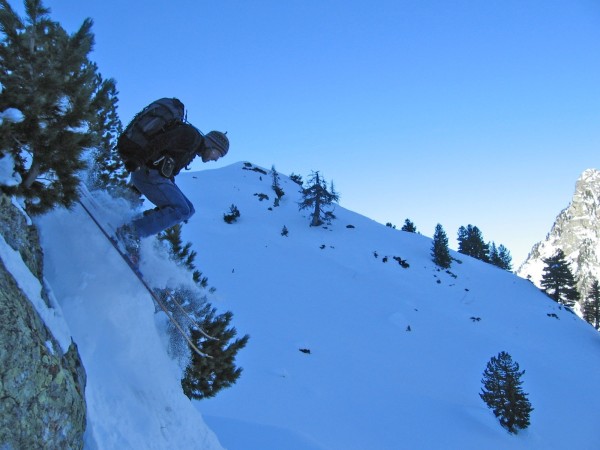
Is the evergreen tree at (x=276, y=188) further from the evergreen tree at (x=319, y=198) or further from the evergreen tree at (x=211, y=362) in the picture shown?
the evergreen tree at (x=211, y=362)

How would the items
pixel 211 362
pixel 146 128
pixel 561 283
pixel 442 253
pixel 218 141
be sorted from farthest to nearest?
pixel 561 283 < pixel 442 253 < pixel 211 362 < pixel 218 141 < pixel 146 128

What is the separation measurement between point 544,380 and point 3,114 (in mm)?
29833

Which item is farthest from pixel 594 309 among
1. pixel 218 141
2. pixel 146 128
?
pixel 146 128

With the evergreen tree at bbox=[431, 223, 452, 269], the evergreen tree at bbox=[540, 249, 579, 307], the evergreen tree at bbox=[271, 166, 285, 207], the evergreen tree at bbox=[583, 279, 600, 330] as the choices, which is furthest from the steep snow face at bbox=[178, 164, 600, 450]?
the evergreen tree at bbox=[583, 279, 600, 330]

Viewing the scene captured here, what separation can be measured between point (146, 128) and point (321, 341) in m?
19.0

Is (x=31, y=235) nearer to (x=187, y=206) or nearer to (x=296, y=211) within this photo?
(x=187, y=206)

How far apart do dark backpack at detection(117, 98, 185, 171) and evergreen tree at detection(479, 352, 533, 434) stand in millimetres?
20806

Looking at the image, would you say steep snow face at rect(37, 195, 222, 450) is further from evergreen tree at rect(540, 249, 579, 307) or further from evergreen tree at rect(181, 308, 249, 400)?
evergreen tree at rect(540, 249, 579, 307)

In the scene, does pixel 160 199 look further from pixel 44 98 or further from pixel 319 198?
pixel 319 198

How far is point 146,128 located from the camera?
4734 mm

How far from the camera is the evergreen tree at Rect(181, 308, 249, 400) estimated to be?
9.17 metres

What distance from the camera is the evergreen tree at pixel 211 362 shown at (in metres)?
9.17

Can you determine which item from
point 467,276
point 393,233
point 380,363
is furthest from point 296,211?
point 380,363

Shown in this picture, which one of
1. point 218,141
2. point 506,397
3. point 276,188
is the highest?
point 276,188
